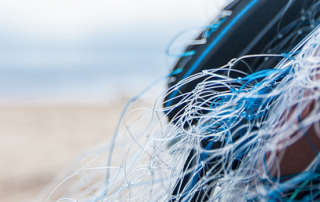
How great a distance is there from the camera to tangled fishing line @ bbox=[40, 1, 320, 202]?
397 millimetres

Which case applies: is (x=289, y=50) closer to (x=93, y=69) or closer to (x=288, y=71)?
(x=288, y=71)

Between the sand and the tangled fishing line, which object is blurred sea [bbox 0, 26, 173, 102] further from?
the tangled fishing line

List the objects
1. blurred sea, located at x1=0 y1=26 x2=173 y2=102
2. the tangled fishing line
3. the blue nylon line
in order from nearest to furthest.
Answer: the tangled fishing line < the blue nylon line < blurred sea, located at x1=0 y1=26 x2=173 y2=102

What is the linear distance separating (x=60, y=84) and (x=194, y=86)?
14.7 ft

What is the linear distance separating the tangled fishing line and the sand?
127 centimetres

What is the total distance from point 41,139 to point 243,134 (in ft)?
8.67

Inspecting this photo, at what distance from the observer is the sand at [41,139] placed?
6.97ft

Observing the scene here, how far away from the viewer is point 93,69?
5.59 m

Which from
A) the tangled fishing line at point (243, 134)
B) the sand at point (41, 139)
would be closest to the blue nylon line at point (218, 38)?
the tangled fishing line at point (243, 134)

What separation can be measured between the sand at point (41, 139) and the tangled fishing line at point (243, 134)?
1.27 m

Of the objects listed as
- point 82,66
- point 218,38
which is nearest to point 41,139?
point 218,38

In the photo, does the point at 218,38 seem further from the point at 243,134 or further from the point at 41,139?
the point at 41,139

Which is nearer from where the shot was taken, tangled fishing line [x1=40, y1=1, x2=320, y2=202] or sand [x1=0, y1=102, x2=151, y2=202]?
tangled fishing line [x1=40, y1=1, x2=320, y2=202]

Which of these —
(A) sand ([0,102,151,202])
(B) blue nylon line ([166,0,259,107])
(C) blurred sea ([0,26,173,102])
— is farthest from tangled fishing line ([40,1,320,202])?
(C) blurred sea ([0,26,173,102])
